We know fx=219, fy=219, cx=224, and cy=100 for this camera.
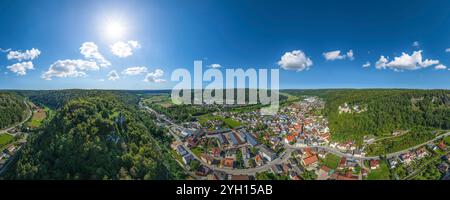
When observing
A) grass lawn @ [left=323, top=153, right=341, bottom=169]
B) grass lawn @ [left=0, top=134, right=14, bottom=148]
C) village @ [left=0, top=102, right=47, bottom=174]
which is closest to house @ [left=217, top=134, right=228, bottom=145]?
grass lawn @ [left=323, top=153, right=341, bottom=169]

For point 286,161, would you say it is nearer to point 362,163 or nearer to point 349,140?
point 362,163

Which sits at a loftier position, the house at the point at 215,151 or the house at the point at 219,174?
the house at the point at 215,151

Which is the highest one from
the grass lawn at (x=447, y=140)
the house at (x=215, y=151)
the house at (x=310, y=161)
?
the house at (x=215, y=151)

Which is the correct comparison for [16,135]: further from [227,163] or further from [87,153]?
[227,163]

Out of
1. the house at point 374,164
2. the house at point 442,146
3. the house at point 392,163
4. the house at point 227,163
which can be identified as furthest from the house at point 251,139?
the house at point 442,146

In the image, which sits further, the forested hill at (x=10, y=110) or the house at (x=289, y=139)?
the forested hill at (x=10, y=110)

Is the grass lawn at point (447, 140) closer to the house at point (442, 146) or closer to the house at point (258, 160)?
the house at point (442, 146)

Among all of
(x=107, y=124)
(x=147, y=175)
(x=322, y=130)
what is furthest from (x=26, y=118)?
(x=322, y=130)
